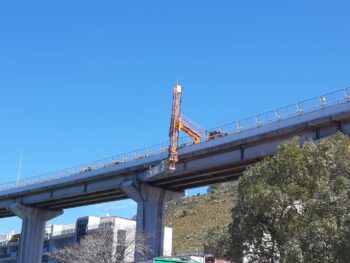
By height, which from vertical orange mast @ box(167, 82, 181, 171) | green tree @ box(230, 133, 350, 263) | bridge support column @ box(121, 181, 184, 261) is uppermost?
vertical orange mast @ box(167, 82, 181, 171)

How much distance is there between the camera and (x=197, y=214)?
445 feet

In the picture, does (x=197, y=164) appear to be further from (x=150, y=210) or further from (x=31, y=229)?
(x=31, y=229)

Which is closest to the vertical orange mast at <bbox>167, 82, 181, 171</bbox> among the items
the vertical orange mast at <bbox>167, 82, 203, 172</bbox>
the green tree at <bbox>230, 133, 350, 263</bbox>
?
the vertical orange mast at <bbox>167, 82, 203, 172</bbox>

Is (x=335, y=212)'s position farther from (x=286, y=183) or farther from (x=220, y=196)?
(x=220, y=196)

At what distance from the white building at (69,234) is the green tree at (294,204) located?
192 feet

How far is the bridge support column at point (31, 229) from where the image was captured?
8756cm

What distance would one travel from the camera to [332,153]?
920 inches

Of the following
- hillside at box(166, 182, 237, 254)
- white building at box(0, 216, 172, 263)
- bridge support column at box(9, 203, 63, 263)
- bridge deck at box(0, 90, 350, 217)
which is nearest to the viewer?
bridge deck at box(0, 90, 350, 217)

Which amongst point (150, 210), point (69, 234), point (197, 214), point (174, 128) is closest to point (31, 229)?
point (69, 234)

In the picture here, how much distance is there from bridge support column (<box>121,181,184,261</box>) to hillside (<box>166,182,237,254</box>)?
28.2 meters

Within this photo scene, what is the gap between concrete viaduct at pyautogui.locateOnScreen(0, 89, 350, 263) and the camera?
47.9m

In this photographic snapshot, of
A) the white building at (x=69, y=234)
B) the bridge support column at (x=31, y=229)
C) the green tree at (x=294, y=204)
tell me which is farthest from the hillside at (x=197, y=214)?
the green tree at (x=294, y=204)

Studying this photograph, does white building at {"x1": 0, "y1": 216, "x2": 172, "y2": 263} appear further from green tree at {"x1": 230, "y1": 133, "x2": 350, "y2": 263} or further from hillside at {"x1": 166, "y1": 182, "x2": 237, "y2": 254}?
green tree at {"x1": 230, "y1": 133, "x2": 350, "y2": 263}

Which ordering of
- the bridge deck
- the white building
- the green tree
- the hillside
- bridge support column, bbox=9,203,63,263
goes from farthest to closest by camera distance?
the hillside < the white building < bridge support column, bbox=9,203,63,263 < the bridge deck < the green tree
